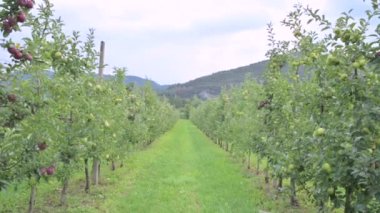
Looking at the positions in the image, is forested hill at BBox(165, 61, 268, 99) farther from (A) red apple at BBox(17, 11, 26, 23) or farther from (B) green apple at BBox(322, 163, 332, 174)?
(A) red apple at BBox(17, 11, 26, 23)

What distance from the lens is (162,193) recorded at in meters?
11.9

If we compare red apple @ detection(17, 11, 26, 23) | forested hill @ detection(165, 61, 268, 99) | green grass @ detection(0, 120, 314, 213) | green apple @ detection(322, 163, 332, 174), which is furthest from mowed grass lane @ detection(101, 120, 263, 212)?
forested hill @ detection(165, 61, 268, 99)

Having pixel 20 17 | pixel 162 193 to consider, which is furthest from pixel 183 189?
pixel 20 17

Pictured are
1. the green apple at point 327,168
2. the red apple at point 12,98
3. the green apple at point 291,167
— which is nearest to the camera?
the green apple at point 327,168

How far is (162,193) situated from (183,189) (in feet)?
2.96

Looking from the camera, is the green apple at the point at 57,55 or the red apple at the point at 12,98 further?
the green apple at the point at 57,55

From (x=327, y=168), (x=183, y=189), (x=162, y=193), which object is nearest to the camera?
(x=327, y=168)

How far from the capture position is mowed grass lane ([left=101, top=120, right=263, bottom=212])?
1033 cm

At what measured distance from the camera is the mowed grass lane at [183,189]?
10.3m

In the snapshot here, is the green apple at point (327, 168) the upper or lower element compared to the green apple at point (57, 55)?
lower

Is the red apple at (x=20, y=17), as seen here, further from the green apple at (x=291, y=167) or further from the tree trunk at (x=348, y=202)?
the green apple at (x=291, y=167)

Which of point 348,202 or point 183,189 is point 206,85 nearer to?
point 183,189

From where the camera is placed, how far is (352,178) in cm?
402

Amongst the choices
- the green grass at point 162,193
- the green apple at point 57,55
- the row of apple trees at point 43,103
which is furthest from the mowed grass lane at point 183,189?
the green apple at point 57,55
